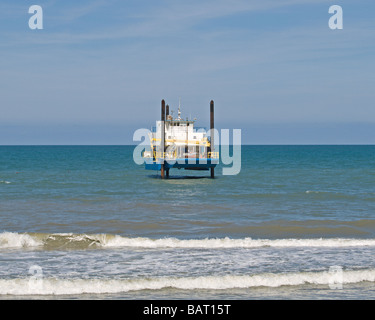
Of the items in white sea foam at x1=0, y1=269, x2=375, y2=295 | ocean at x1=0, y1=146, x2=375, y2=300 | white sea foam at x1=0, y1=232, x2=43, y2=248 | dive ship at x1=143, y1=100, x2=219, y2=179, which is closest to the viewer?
white sea foam at x1=0, y1=269, x2=375, y2=295

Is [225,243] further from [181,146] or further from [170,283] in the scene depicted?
[181,146]

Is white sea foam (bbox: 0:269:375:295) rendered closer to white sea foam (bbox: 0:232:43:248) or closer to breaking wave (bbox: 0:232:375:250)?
breaking wave (bbox: 0:232:375:250)

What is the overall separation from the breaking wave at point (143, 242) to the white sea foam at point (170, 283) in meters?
4.46

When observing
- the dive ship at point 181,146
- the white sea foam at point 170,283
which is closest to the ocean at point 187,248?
the white sea foam at point 170,283

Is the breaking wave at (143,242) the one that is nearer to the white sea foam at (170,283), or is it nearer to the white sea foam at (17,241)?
the white sea foam at (17,241)

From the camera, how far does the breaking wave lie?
17.4 meters

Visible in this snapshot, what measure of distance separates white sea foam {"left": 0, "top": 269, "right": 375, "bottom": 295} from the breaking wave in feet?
14.6

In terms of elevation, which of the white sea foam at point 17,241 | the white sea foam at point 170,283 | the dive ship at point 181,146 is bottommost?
the white sea foam at point 170,283

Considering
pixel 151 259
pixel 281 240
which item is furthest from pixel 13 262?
pixel 281 240

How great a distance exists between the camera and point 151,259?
1524 cm

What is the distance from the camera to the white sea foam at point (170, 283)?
11.9m

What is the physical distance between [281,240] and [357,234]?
4.06m

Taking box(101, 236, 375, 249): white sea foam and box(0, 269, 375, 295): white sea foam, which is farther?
box(101, 236, 375, 249): white sea foam

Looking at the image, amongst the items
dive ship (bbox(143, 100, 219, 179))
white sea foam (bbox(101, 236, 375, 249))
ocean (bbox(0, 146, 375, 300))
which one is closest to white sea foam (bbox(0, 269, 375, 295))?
ocean (bbox(0, 146, 375, 300))
